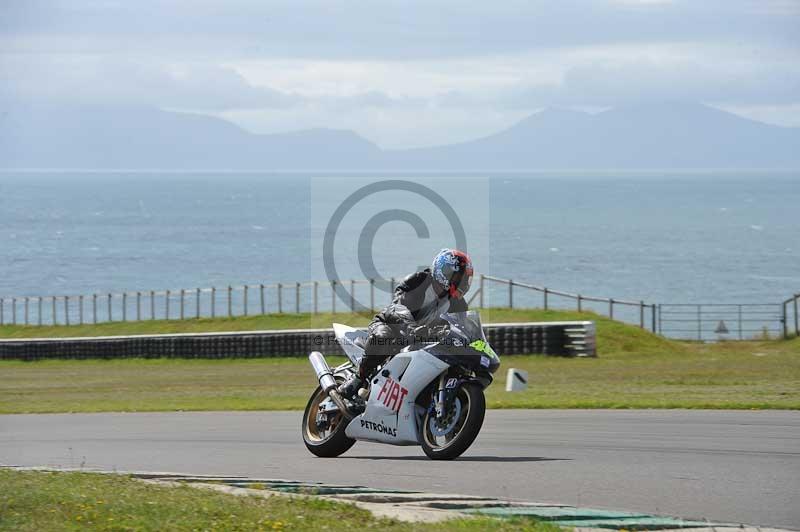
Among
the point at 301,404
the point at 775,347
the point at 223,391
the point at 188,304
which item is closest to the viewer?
the point at 301,404

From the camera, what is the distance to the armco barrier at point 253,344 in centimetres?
3247

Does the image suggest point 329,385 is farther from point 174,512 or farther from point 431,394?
point 174,512

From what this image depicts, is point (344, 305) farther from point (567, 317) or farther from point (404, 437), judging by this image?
A: point (404, 437)

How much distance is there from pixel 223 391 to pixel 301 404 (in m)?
5.78

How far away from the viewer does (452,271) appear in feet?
36.9

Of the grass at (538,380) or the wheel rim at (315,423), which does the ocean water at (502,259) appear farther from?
the wheel rim at (315,423)

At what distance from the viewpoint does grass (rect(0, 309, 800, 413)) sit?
19.8 metres

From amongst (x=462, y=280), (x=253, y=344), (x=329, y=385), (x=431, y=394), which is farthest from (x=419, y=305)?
(x=253, y=344)

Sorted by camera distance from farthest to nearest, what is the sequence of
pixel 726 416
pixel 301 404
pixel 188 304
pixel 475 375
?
pixel 188 304 < pixel 301 404 < pixel 726 416 < pixel 475 375

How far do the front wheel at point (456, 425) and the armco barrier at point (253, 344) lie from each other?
69.4 feet

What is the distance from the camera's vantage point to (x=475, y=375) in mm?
11195

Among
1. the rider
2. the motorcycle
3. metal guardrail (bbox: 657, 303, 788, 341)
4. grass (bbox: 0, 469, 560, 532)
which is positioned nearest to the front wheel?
the motorcycle

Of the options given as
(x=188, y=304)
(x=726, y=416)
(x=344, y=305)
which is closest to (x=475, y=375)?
(x=726, y=416)

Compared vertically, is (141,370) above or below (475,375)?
below
